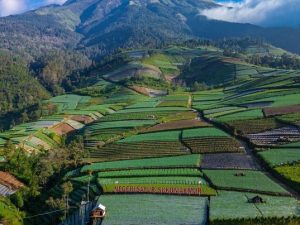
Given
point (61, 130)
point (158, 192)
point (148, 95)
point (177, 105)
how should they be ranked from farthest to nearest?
point (148, 95)
point (177, 105)
point (61, 130)
point (158, 192)

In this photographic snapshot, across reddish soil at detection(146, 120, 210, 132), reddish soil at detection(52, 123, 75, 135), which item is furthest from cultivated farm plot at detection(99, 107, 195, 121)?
reddish soil at detection(52, 123, 75, 135)

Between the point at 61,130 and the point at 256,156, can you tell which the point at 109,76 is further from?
the point at 256,156

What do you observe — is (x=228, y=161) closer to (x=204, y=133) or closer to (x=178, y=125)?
(x=204, y=133)

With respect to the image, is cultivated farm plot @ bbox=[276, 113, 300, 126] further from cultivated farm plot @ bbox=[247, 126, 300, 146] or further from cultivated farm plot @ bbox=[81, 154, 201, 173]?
cultivated farm plot @ bbox=[81, 154, 201, 173]

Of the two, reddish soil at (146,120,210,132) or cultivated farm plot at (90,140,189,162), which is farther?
reddish soil at (146,120,210,132)

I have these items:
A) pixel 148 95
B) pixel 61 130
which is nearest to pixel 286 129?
pixel 61 130

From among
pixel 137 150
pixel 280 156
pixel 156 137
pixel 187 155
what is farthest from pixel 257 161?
pixel 156 137

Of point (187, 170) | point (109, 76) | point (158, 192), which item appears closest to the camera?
point (158, 192)
